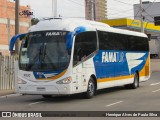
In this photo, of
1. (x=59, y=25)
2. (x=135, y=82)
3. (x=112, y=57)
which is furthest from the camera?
(x=135, y=82)

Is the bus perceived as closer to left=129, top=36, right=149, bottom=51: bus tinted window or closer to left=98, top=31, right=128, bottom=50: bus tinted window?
left=98, top=31, right=128, bottom=50: bus tinted window

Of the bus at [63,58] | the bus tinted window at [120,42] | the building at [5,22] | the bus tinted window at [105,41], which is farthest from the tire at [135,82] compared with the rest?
the building at [5,22]

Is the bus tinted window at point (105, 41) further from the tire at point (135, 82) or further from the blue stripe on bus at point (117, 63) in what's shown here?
the tire at point (135, 82)

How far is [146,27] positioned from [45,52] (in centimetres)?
5592

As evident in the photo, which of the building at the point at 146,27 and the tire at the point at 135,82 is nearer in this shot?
the tire at the point at 135,82

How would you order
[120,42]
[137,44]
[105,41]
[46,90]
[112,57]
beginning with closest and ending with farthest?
[46,90]
[105,41]
[112,57]
[120,42]
[137,44]

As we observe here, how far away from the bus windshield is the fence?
5960 mm

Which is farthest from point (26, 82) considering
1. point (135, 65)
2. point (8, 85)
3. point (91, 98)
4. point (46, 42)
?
point (135, 65)

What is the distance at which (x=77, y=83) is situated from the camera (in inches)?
660

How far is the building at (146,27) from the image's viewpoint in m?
60.6

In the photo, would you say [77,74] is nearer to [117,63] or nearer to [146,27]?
[117,63]

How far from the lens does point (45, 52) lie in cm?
1656

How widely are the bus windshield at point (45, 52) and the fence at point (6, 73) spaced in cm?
596

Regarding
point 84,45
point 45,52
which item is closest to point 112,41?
point 84,45
